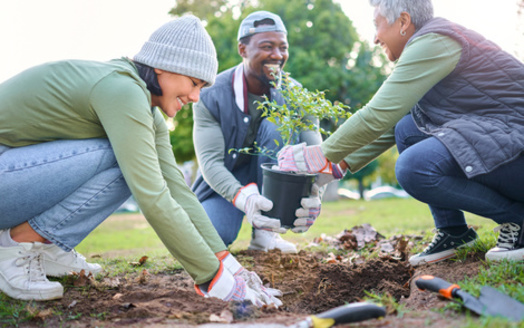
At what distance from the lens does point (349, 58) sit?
52.6 feet

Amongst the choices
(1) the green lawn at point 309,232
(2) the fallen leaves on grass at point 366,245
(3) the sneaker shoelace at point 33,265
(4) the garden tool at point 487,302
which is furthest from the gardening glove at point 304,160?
(3) the sneaker shoelace at point 33,265

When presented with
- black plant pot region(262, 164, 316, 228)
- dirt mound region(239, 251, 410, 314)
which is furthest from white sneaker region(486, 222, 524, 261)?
black plant pot region(262, 164, 316, 228)

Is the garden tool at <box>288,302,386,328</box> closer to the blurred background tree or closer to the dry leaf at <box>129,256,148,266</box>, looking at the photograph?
the dry leaf at <box>129,256,148,266</box>

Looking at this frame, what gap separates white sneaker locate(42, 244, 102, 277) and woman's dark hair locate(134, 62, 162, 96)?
41.5 inches

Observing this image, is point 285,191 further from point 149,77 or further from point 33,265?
point 33,265

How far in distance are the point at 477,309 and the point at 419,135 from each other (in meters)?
1.36

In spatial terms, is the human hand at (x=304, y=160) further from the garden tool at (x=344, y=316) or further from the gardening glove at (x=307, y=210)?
the garden tool at (x=344, y=316)

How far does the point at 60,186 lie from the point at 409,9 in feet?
7.11

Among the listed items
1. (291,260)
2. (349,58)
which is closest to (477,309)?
(291,260)

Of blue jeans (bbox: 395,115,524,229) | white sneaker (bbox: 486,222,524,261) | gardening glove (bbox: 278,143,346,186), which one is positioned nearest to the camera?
white sneaker (bbox: 486,222,524,261)

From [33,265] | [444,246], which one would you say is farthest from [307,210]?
[33,265]

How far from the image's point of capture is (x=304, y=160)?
2764 millimetres

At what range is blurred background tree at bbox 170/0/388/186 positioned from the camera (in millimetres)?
14719

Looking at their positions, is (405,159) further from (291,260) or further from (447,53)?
(291,260)
